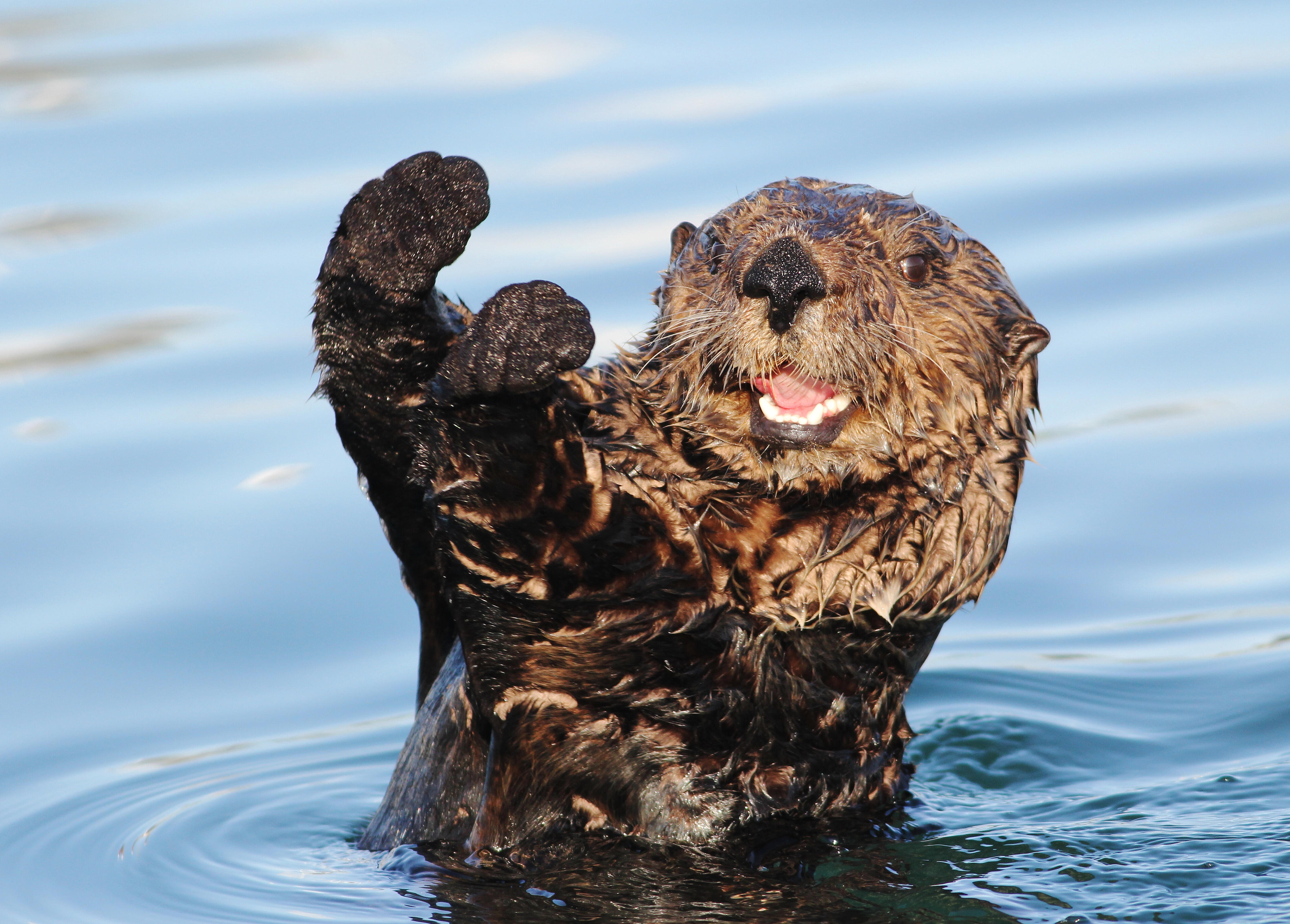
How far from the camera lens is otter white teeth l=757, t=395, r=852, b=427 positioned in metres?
3.80

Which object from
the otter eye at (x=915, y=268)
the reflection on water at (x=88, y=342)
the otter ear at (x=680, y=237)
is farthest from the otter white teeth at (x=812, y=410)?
the reflection on water at (x=88, y=342)

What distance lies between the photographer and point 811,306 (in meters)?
3.71

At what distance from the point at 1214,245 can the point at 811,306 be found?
583 cm

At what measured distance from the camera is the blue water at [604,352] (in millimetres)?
4328

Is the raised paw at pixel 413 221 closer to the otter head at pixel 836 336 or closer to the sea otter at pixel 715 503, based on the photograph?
the sea otter at pixel 715 503

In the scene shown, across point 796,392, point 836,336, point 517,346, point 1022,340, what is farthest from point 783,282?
point 1022,340

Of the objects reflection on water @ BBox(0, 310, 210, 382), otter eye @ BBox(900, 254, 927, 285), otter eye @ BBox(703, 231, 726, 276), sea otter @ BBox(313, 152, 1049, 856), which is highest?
reflection on water @ BBox(0, 310, 210, 382)

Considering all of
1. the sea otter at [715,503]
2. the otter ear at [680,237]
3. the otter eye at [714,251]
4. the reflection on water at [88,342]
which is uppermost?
the reflection on water at [88,342]

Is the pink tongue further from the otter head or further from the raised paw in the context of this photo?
the raised paw

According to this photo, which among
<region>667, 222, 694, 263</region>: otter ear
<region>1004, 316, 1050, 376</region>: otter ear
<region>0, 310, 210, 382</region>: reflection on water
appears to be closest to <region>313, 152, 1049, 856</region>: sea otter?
<region>1004, 316, 1050, 376</region>: otter ear

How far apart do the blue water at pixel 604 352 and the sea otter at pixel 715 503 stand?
23 cm

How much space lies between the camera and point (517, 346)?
3.37m

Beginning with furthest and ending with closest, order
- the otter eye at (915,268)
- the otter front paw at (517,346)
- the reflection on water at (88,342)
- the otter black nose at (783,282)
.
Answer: the reflection on water at (88,342) → the otter eye at (915,268) → the otter black nose at (783,282) → the otter front paw at (517,346)

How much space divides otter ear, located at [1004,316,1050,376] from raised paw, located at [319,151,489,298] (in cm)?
127
